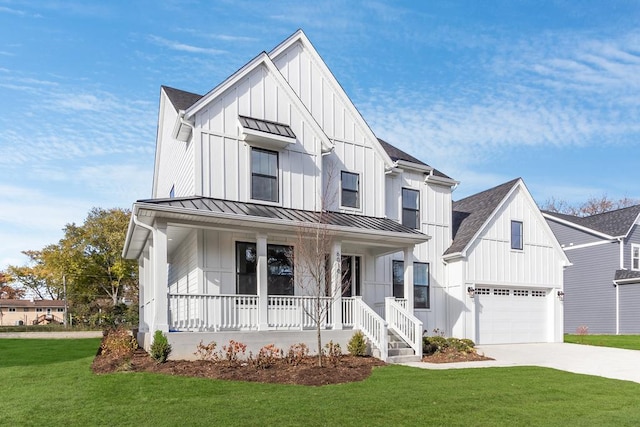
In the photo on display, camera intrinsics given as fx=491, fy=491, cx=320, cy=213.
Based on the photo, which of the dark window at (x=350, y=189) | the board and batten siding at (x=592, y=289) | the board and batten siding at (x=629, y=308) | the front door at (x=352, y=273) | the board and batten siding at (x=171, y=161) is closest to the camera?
the board and batten siding at (x=171, y=161)

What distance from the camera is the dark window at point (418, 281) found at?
690 inches

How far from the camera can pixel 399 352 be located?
13250 mm

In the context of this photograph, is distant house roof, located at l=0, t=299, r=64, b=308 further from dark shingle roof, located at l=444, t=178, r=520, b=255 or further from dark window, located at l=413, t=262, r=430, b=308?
dark window, located at l=413, t=262, r=430, b=308

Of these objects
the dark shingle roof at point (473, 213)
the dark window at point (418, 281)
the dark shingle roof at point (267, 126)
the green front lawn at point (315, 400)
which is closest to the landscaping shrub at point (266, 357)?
the green front lawn at point (315, 400)

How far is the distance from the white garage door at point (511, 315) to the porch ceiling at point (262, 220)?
19.1 ft

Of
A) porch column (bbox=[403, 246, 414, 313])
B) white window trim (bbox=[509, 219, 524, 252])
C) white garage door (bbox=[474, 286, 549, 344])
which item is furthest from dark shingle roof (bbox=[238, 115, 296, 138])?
A: white window trim (bbox=[509, 219, 524, 252])

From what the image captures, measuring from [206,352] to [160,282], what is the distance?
1925mm

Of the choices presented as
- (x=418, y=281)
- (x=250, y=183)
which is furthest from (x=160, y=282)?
(x=418, y=281)

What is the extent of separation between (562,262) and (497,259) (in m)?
3.98

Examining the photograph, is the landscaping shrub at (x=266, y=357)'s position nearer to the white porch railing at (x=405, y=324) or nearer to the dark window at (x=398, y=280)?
the white porch railing at (x=405, y=324)

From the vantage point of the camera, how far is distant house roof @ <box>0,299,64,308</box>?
60.5 m

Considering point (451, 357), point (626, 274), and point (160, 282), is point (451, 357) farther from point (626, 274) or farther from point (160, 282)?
point (626, 274)

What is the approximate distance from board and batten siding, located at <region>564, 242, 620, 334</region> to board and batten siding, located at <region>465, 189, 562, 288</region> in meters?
7.82

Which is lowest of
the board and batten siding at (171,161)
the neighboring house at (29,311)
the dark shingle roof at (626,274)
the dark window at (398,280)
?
the neighboring house at (29,311)
